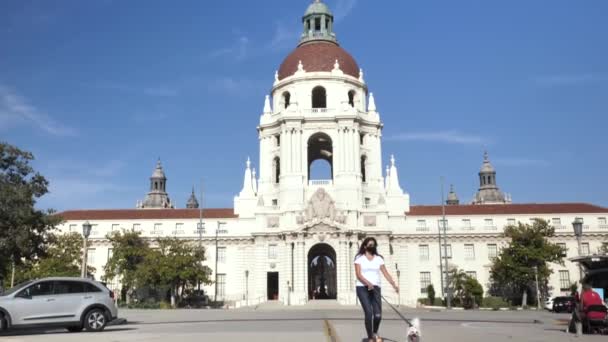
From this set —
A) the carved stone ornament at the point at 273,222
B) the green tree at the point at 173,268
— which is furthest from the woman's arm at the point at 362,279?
the carved stone ornament at the point at 273,222

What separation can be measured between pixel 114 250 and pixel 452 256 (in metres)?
40.5

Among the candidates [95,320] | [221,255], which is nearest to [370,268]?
[95,320]

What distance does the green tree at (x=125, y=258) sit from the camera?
69.4 m

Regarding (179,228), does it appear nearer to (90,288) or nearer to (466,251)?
(466,251)

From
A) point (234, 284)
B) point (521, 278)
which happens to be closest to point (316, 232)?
point (234, 284)

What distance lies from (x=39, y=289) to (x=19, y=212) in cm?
1690

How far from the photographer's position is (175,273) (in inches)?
2501

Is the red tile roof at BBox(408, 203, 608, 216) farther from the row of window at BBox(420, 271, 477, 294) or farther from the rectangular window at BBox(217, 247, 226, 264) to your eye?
the rectangular window at BBox(217, 247, 226, 264)

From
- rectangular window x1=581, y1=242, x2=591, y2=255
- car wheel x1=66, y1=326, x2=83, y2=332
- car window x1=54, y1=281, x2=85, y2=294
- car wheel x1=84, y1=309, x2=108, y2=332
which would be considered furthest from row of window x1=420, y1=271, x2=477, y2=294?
car window x1=54, y1=281, x2=85, y2=294

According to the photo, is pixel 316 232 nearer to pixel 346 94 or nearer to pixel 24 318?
pixel 346 94

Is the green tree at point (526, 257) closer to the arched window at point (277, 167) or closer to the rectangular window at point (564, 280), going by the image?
the rectangular window at point (564, 280)

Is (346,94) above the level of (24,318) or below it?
above

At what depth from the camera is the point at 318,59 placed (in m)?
79.9

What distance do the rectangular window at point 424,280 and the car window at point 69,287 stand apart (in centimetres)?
5775
